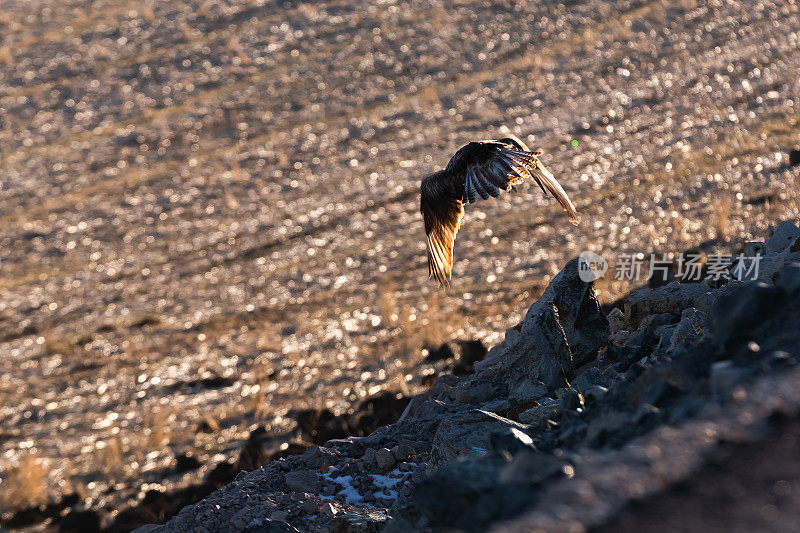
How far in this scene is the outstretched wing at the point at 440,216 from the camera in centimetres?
516

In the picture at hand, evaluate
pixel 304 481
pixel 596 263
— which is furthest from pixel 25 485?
pixel 596 263

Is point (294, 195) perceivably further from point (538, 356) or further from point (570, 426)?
point (570, 426)

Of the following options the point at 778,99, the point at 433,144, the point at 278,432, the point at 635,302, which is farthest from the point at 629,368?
the point at 778,99

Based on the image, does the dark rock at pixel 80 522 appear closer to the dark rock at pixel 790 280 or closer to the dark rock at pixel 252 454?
the dark rock at pixel 252 454

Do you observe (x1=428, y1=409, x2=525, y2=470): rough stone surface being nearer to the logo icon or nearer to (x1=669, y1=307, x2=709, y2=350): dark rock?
(x1=669, y1=307, x2=709, y2=350): dark rock

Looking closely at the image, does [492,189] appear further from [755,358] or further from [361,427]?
[361,427]

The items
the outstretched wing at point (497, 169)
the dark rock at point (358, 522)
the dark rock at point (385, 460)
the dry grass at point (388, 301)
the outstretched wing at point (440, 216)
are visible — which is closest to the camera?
the dark rock at point (358, 522)

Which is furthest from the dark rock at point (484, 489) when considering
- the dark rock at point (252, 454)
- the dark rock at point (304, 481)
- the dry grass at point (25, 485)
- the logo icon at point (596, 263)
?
the logo icon at point (596, 263)

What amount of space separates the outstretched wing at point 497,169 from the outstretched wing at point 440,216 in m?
0.19

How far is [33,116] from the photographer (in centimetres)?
1430

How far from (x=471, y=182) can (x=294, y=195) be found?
6.80 metres

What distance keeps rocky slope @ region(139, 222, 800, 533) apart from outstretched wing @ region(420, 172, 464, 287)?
797 millimetres

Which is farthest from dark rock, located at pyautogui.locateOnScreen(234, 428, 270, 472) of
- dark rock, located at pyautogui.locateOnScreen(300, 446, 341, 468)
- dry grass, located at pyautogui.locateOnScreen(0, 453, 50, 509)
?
dry grass, located at pyautogui.locateOnScreen(0, 453, 50, 509)

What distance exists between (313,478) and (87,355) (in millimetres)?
4420
